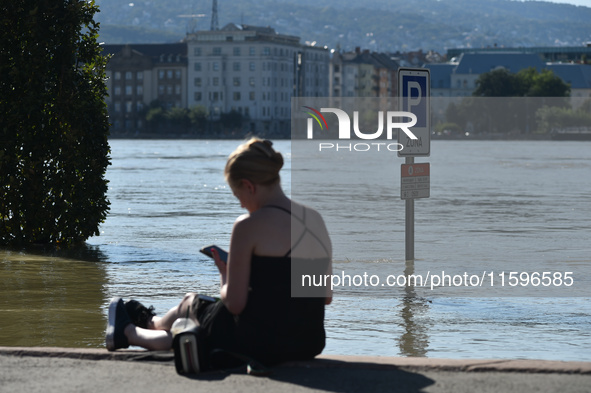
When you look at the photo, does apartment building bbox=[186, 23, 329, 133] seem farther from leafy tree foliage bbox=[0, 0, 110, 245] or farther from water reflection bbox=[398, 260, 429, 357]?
water reflection bbox=[398, 260, 429, 357]

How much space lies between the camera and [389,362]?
5.67 metres

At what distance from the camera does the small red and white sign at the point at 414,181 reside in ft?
36.4

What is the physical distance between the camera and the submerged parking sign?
1062cm

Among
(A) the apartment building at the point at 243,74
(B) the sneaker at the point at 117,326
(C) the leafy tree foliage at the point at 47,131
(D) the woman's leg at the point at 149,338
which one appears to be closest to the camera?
(D) the woman's leg at the point at 149,338

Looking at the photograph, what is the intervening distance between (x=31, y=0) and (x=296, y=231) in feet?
31.9

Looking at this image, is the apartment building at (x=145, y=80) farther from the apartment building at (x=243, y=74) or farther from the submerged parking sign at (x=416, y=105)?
the submerged parking sign at (x=416, y=105)

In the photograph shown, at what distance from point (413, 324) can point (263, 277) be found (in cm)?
319

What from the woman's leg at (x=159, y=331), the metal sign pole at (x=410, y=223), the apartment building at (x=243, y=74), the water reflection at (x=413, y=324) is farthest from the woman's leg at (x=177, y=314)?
the apartment building at (x=243, y=74)

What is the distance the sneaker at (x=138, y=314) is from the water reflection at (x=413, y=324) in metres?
1.81

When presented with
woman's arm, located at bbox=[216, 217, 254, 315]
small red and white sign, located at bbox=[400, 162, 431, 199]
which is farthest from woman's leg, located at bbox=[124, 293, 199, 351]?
small red and white sign, located at bbox=[400, 162, 431, 199]

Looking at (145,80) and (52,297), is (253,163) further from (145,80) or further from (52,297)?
(145,80)

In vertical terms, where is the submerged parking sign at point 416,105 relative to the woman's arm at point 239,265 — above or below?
above

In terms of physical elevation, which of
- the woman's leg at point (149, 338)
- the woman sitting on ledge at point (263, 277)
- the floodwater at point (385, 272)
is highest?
the woman sitting on ledge at point (263, 277)

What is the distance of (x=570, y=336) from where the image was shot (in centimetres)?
793
